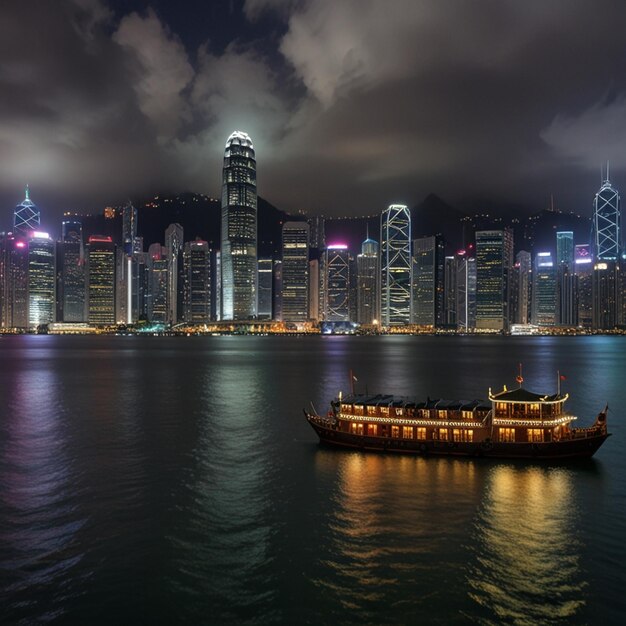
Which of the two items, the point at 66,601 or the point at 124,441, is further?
the point at 124,441

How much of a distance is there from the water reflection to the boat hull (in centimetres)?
401

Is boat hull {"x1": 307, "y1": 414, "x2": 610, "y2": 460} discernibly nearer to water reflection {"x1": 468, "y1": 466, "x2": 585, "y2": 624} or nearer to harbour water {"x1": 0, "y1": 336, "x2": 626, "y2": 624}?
harbour water {"x1": 0, "y1": 336, "x2": 626, "y2": 624}

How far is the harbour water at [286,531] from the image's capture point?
1864cm

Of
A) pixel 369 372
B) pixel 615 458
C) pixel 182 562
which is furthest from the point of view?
pixel 369 372

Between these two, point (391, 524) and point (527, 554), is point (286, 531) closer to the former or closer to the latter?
point (391, 524)

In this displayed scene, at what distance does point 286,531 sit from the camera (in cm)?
2455

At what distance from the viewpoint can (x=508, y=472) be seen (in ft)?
112

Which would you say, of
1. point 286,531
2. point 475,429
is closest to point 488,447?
point 475,429

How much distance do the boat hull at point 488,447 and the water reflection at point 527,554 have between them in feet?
13.2

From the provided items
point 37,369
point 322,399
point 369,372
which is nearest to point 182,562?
point 322,399

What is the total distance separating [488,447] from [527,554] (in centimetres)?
1506

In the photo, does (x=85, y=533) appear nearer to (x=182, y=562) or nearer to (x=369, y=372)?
(x=182, y=562)

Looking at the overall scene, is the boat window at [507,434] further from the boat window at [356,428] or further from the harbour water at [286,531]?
the boat window at [356,428]

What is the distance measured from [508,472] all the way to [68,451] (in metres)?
29.0
